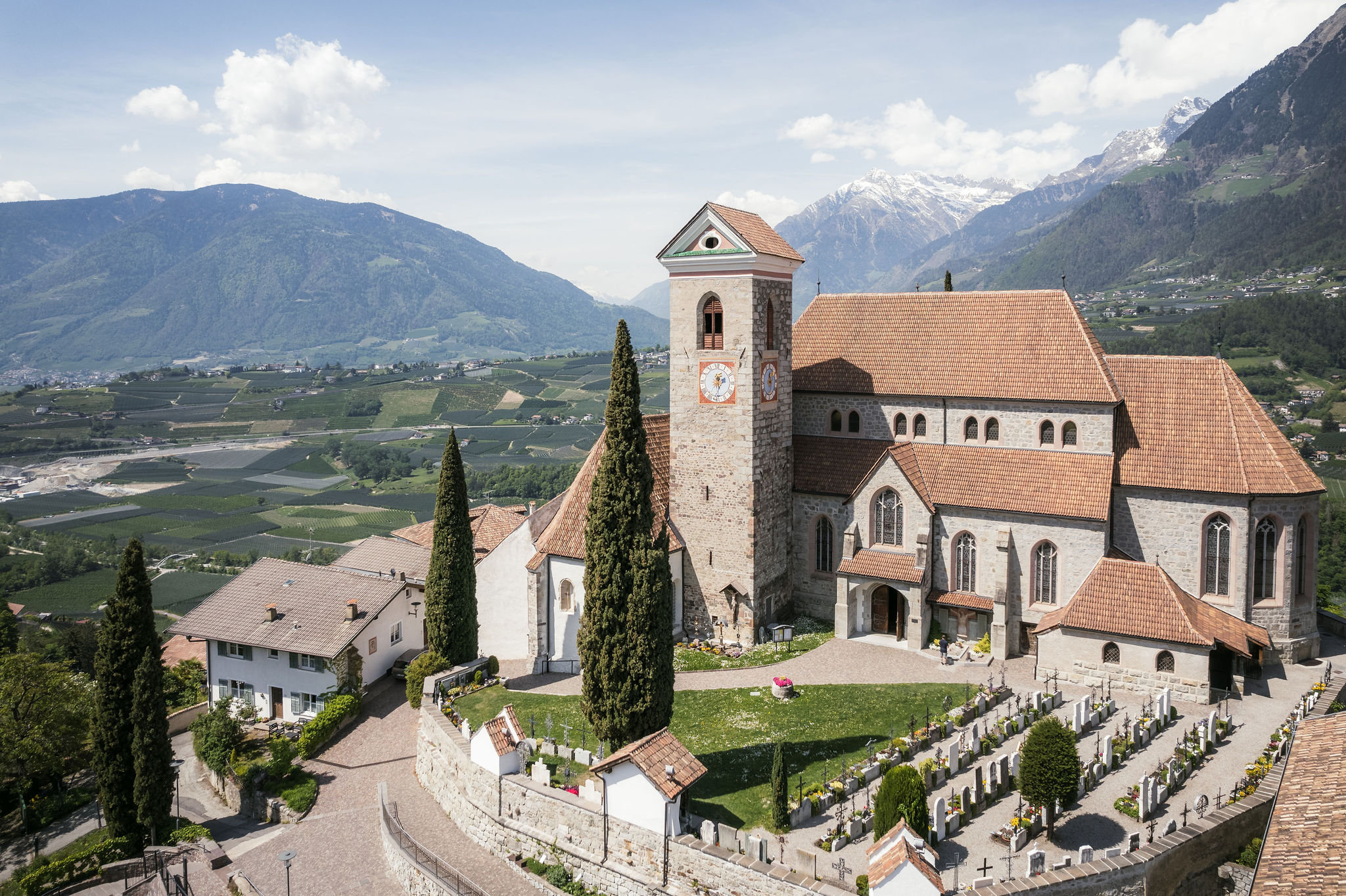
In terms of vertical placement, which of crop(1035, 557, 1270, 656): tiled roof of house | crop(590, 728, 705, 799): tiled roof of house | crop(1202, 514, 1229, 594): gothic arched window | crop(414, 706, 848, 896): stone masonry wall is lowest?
crop(414, 706, 848, 896): stone masonry wall

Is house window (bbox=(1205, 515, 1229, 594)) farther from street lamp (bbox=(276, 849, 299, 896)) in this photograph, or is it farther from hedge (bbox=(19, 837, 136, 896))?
hedge (bbox=(19, 837, 136, 896))

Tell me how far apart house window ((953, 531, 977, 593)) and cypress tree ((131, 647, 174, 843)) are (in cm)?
2913

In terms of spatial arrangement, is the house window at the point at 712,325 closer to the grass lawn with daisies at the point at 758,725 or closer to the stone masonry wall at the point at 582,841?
the grass lawn with daisies at the point at 758,725

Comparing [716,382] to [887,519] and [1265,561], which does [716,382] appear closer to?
[887,519]

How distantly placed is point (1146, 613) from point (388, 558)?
3568 cm

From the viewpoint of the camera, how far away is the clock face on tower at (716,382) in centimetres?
3506

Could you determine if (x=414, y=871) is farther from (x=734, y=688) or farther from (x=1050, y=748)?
(x=1050, y=748)

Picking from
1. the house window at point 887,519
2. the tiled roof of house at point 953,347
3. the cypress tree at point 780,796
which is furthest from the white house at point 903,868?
the tiled roof of house at point 953,347

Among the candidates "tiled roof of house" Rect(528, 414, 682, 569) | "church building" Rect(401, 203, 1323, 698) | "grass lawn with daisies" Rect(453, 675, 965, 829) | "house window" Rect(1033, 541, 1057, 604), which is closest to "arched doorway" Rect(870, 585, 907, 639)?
"church building" Rect(401, 203, 1323, 698)

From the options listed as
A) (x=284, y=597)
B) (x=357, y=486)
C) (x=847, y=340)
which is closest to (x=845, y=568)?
(x=847, y=340)

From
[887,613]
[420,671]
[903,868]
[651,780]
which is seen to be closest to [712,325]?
[887,613]

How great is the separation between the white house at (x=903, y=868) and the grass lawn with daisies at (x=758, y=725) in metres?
4.15

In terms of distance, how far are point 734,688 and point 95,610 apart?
7918 centimetres

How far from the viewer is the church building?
31531 mm
